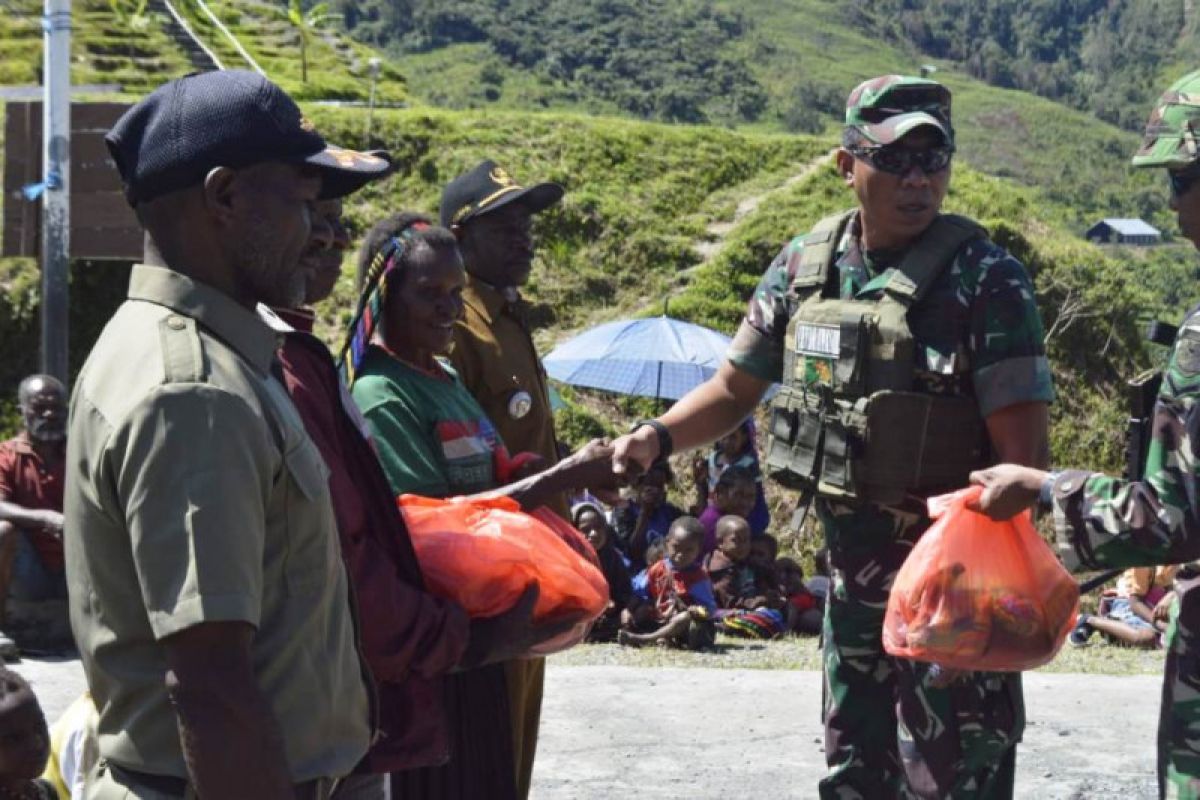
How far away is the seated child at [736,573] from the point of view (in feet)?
32.7

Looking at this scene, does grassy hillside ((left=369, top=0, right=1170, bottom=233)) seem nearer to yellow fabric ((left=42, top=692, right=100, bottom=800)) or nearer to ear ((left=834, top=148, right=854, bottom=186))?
ear ((left=834, top=148, right=854, bottom=186))

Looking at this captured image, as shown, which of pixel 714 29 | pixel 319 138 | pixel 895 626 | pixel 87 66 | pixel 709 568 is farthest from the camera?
pixel 714 29

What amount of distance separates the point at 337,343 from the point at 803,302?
11.2 m

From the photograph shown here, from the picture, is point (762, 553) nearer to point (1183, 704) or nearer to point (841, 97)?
point (1183, 704)

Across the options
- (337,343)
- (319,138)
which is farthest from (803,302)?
(337,343)

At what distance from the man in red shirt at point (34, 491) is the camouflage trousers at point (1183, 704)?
6.11 m

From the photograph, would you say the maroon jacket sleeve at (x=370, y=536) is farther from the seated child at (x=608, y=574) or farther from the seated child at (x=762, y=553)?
the seated child at (x=762, y=553)

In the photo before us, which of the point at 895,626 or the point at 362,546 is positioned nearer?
the point at 362,546

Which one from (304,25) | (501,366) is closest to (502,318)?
(501,366)

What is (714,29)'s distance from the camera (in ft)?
299

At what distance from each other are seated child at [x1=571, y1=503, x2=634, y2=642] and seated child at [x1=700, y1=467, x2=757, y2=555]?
889 mm

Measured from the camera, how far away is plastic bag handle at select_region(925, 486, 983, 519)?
3.83 metres

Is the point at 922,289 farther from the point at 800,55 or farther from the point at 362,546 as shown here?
the point at 800,55

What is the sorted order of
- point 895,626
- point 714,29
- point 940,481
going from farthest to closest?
1. point 714,29
2. point 940,481
3. point 895,626
